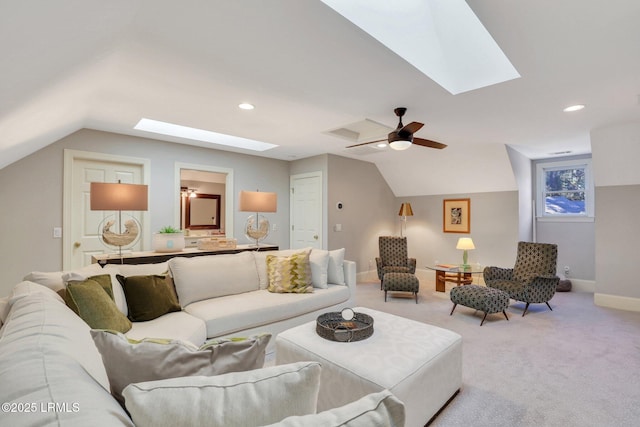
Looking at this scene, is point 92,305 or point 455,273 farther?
point 455,273

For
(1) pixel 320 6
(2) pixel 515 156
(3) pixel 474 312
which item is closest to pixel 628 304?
(3) pixel 474 312

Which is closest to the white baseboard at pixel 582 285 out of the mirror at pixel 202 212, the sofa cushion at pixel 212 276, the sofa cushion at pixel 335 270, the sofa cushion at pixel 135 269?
the sofa cushion at pixel 335 270

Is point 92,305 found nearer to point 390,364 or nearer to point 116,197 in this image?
point 116,197

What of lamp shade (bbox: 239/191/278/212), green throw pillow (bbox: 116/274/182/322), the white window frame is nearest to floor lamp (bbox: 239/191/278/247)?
lamp shade (bbox: 239/191/278/212)

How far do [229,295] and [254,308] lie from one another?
458 millimetres

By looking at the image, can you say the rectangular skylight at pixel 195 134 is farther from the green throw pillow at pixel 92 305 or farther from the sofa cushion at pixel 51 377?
the sofa cushion at pixel 51 377

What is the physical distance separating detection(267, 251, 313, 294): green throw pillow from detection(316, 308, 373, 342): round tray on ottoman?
946mm

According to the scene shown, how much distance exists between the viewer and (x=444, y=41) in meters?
2.57

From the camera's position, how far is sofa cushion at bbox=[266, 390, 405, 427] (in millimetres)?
622

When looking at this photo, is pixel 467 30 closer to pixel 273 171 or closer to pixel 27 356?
pixel 27 356

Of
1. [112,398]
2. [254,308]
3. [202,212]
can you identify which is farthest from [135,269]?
[202,212]

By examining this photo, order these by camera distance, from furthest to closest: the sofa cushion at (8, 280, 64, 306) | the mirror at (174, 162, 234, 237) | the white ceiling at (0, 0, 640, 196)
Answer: the mirror at (174, 162, 234, 237) < the white ceiling at (0, 0, 640, 196) < the sofa cushion at (8, 280, 64, 306)

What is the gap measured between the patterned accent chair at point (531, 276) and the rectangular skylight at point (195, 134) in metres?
3.98

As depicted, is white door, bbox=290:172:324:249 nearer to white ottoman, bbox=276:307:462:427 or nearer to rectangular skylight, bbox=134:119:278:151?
rectangular skylight, bbox=134:119:278:151
